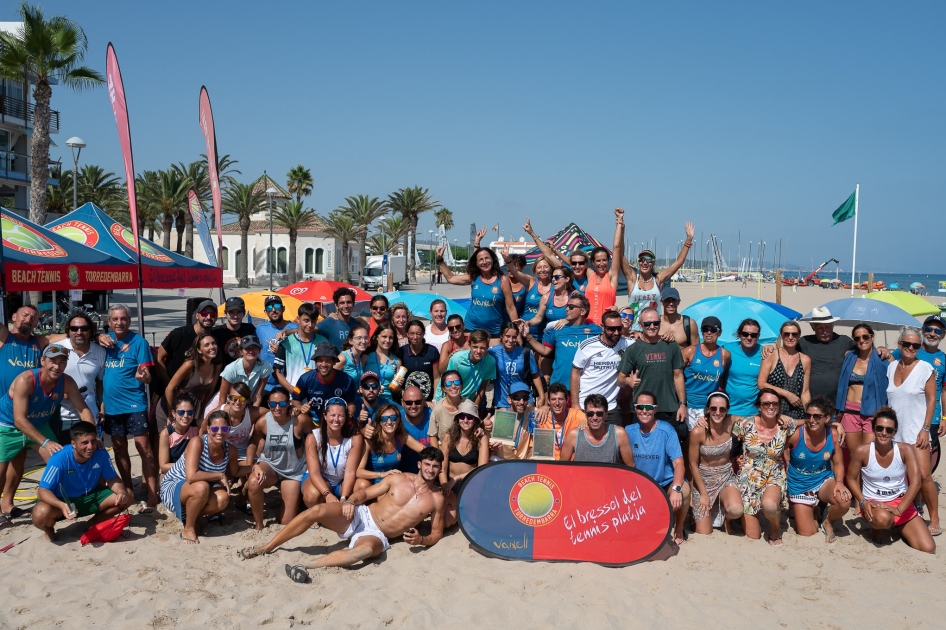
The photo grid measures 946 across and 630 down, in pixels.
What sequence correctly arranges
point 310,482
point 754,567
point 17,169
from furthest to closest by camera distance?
point 17,169
point 310,482
point 754,567

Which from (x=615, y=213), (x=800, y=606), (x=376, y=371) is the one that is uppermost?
(x=615, y=213)

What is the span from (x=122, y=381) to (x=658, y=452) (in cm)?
470

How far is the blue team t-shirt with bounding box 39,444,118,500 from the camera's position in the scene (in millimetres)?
5203

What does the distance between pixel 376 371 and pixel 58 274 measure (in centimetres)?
552

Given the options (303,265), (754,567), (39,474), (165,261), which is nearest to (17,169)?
(303,265)

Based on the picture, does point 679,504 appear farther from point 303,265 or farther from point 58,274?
point 303,265

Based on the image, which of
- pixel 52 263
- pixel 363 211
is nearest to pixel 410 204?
Answer: pixel 363 211

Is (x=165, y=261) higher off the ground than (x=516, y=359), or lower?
higher

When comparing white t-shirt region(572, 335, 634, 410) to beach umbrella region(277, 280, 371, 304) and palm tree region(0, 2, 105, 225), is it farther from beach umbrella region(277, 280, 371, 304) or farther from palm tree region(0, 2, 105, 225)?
palm tree region(0, 2, 105, 225)

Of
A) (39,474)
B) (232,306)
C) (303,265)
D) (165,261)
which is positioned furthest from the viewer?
(303,265)

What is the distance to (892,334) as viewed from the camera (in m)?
19.8

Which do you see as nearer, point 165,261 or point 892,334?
point 165,261

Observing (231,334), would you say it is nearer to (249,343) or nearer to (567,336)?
(249,343)

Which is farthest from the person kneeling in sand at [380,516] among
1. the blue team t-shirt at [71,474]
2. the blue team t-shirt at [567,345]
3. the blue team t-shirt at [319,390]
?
the blue team t-shirt at [567,345]
